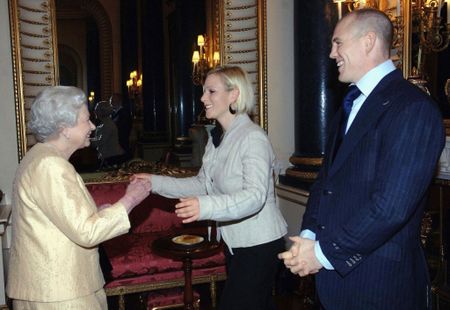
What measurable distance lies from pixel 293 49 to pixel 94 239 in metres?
3.52

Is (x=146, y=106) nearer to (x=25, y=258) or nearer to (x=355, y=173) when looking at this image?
(x=25, y=258)

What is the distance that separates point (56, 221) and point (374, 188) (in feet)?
3.87

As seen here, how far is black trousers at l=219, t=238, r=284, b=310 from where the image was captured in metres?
2.27

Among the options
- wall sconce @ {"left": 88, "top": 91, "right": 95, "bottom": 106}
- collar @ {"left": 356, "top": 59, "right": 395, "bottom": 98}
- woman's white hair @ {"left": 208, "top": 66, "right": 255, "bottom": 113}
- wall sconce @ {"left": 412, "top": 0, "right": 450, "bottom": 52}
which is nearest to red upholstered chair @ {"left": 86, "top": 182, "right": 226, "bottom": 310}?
wall sconce @ {"left": 88, "top": 91, "right": 95, "bottom": 106}

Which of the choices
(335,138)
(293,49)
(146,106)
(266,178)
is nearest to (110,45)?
(146,106)

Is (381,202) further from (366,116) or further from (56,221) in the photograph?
(56,221)

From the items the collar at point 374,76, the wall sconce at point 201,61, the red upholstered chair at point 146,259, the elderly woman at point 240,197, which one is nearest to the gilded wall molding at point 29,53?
the red upholstered chair at point 146,259

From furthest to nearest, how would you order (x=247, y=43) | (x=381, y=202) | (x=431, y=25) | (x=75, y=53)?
(x=247, y=43)
(x=75, y=53)
(x=431, y=25)
(x=381, y=202)

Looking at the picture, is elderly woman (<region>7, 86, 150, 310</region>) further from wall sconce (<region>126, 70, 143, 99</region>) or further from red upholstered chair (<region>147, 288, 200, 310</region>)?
wall sconce (<region>126, 70, 143, 99</region>)

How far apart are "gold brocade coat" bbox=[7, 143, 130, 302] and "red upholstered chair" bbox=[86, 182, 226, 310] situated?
1.51 metres

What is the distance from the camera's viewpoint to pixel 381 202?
5.01 feet

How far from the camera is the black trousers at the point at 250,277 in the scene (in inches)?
89.2

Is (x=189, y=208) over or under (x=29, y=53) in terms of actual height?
under

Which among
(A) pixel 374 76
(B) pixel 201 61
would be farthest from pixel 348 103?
(B) pixel 201 61
